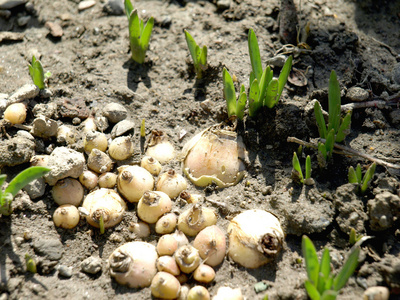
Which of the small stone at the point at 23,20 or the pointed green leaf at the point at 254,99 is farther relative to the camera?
the small stone at the point at 23,20

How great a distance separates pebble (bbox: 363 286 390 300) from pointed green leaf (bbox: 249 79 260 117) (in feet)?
3.50

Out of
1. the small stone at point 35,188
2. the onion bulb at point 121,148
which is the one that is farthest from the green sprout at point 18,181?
the onion bulb at point 121,148

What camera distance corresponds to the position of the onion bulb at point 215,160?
197 cm

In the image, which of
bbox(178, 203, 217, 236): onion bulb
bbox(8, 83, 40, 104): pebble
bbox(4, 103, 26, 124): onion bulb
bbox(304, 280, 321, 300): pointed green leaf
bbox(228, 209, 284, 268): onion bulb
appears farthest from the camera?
bbox(8, 83, 40, 104): pebble

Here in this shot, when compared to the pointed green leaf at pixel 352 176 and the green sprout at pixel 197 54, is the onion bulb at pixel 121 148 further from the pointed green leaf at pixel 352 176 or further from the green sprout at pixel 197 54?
the pointed green leaf at pixel 352 176

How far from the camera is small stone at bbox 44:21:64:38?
8.82ft

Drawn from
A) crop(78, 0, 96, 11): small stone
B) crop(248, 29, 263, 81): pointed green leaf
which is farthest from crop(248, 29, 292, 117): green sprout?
crop(78, 0, 96, 11): small stone

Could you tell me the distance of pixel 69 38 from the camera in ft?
8.87

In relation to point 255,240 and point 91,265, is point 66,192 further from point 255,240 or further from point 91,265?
point 255,240

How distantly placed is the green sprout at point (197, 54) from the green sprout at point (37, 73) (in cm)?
92

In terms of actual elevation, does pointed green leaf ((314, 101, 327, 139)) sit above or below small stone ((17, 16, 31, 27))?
above

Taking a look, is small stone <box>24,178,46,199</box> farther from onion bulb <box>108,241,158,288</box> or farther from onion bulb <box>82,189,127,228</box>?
onion bulb <box>108,241,158,288</box>

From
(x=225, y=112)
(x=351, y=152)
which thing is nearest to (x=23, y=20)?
(x=225, y=112)

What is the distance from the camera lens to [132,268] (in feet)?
5.32
